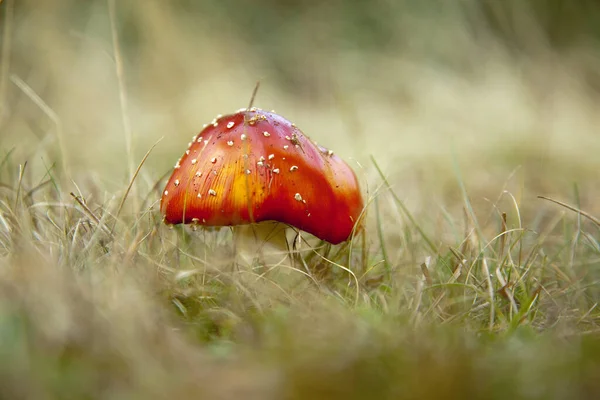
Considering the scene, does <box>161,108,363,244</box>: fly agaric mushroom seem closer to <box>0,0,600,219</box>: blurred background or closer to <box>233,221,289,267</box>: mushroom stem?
<box>233,221,289,267</box>: mushroom stem

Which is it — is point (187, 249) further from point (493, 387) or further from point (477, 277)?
point (493, 387)

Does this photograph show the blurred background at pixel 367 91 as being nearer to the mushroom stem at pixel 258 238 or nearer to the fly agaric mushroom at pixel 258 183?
the mushroom stem at pixel 258 238

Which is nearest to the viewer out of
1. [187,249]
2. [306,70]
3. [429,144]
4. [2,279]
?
[2,279]

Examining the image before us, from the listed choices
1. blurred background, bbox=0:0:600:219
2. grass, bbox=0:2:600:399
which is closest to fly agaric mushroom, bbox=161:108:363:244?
grass, bbox=0:2:600:399

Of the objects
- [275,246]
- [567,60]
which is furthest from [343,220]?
[567,60]

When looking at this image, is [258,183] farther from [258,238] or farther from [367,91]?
[367,91]

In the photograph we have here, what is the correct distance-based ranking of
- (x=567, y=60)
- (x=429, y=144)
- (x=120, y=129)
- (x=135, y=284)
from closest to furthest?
(x=135, y=284) → (x=429, y=144) → (x=120, y=129) → (x=567, y=60)
